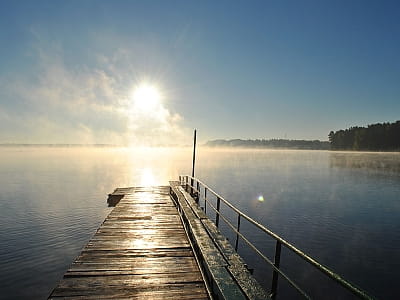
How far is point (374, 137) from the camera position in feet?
455

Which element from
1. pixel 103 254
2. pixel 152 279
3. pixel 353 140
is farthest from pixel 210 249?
pixel 353 140

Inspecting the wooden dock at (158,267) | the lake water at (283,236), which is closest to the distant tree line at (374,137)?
the lake water at (283,236)

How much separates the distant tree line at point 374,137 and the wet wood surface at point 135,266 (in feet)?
535

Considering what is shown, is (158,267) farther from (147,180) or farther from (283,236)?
(147,180)

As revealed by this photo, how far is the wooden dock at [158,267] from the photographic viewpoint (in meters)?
4.55

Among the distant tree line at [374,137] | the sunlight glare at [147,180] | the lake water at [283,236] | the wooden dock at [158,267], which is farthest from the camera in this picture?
the distant tree line at [374,137]

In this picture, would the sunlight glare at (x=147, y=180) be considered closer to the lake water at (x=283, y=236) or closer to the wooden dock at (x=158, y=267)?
the lake water at (x=283, y=236)

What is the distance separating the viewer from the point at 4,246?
1290 centimetres

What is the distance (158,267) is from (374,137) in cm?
17109

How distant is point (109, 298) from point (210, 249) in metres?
2.51

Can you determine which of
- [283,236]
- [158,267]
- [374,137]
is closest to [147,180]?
[283,236]

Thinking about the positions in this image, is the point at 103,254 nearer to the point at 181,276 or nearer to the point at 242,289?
the point at 181,276

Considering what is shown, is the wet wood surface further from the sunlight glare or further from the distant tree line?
the distant tree line

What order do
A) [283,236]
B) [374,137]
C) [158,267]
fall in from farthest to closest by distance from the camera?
[374,137], [283,236], [158,267]
